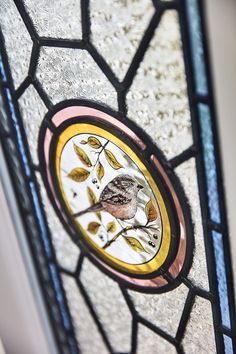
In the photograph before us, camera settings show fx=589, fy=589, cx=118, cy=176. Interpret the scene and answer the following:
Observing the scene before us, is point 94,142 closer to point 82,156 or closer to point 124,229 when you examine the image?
point 82,156

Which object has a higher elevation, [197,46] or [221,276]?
[197,46]

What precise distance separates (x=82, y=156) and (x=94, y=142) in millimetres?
46

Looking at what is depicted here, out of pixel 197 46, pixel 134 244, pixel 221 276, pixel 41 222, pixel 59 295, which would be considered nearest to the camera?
pixel 197 46

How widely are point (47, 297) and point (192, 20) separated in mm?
795

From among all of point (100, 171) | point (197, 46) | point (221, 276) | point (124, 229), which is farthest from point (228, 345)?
point (197, 46)

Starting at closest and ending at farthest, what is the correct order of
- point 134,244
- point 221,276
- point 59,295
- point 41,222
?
point 221,276, point 134,244, point 41,222, point 59,295

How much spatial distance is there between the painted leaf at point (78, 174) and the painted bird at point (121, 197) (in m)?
0.05

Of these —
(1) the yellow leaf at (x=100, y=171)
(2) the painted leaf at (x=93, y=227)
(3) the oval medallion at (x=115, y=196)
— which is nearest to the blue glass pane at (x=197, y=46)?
(3) the oval medallion at (x=115, y=196)

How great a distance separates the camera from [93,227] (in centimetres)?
112

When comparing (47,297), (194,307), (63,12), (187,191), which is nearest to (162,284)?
(194,307)

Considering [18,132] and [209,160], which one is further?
[18,132]

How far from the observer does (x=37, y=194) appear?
46.7 inches

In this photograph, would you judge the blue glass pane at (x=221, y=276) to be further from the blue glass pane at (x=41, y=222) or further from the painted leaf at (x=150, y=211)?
the blue glass pane at (x=41, y=222)

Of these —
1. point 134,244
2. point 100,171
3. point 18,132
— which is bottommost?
point 134,244
